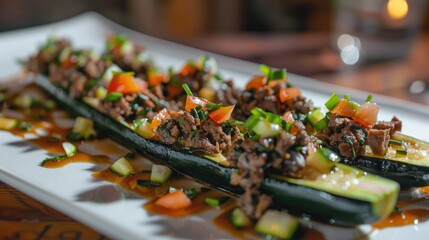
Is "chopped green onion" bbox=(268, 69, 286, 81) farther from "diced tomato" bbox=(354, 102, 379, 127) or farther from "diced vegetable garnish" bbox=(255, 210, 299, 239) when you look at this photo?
"diced vegetable garnish" bbox=(255, 210, 299, 239)

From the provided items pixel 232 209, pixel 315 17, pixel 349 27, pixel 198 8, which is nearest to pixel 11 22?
pixel 198 8

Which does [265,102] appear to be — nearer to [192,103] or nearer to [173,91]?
[192,103]

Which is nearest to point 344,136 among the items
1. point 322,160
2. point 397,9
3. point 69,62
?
point 322,160

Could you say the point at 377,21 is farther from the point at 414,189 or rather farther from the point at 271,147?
the point at 271,147

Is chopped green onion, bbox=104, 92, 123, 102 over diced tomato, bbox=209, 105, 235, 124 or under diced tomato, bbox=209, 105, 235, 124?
under

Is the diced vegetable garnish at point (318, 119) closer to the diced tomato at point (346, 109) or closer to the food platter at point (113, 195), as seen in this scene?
the diced tomato at point (346, 109)

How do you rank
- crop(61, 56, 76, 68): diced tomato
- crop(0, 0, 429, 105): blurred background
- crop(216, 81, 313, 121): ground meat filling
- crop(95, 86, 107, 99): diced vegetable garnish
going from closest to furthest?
crop(216, 81, 313, 121): ground meat filling
crop(95, 86, 107, 99): diced vegetable garnish
crop(61, 56, 76, 68): diced tomato
crop(0, 0, 429, 105): blurred background

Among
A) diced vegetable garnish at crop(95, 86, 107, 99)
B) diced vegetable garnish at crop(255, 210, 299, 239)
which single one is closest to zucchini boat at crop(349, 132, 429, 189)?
diced vegetable garnish at crop(255, 210, 299, 239)
